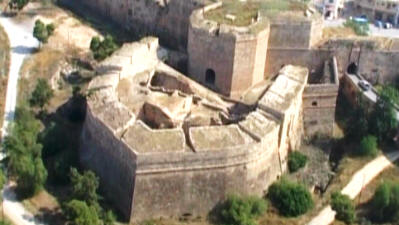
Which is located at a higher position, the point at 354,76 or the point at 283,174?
the point at 354,76

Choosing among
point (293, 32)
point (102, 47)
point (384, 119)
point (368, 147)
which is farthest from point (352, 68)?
point (102, 47)

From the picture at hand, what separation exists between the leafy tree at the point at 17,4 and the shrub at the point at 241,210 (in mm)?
19866

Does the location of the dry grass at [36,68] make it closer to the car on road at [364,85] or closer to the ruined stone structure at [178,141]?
the ruined stone structure at [178,141]

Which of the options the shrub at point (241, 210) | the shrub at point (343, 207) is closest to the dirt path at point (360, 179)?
the shrub at point (343, 207)

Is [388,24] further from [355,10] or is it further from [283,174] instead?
[283,174]

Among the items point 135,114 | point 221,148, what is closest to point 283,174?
point 221,148

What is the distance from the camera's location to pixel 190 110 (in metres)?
31.2

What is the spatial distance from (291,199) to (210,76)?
8.18 meters

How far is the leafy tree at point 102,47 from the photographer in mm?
35969

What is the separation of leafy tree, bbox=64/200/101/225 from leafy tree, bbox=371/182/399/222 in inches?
429

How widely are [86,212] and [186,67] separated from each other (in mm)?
11525

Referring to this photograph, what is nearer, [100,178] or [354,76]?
[100,178]

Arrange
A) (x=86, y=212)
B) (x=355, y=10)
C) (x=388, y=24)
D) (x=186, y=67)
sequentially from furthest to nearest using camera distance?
1. (x=355, y=10)
2. (x=388, y=24)
3. (x=186, y=67)
4. (x=86, y=212)

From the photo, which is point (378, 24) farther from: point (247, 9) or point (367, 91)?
point (247, 9)
